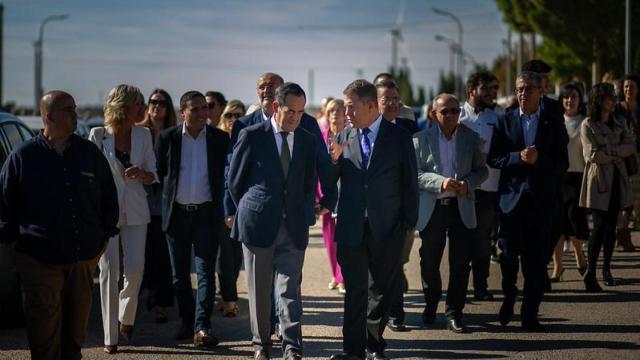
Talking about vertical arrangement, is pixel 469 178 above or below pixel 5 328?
above

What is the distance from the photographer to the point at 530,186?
9.39m

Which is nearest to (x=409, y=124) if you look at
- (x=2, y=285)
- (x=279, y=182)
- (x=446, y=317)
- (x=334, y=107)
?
(x=334, y=107)

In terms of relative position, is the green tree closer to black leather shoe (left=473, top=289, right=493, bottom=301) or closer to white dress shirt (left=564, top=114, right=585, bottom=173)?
white dress shirt (left=564, top=114, right=585, bottom=173)

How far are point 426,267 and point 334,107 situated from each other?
8.54ft

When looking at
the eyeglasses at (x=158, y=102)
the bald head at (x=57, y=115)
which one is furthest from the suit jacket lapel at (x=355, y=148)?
the eyeglasses at (x=158, y=102)

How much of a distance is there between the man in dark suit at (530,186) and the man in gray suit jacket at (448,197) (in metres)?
0.29

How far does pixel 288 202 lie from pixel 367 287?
91 centimetres

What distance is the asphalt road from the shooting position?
27.7 ft

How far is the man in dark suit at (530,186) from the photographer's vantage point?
9336 mm

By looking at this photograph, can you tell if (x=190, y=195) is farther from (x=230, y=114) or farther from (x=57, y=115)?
(x=230, y=114)

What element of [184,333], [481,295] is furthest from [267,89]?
[481,295]

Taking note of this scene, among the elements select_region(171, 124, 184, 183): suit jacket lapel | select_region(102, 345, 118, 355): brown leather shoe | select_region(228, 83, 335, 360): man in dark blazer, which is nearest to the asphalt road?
select_region(102, 345, 118, 355): brown leather shoe

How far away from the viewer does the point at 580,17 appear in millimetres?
36531

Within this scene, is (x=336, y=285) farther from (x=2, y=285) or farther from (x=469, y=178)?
(x=2, y=285)
